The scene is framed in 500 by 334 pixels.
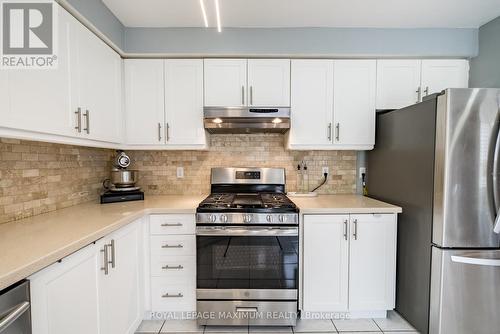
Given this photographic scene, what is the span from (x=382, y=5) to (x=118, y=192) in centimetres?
266

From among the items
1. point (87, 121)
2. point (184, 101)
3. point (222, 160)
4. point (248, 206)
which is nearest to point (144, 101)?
point (184, 101)

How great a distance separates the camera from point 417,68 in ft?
7.13

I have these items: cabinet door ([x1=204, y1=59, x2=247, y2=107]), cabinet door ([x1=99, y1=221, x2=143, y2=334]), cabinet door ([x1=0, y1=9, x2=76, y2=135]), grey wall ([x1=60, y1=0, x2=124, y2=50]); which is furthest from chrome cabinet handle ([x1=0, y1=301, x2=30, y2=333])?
cabinet door ([x1=204, y1=59, x2=247, y2=107])

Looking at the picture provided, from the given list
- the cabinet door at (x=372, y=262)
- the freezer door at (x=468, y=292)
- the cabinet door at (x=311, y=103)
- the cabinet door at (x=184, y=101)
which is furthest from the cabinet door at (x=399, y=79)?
the cabinet door at (x=184, y=101)

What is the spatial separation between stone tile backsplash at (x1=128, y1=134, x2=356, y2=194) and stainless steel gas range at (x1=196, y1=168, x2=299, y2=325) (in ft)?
2.42

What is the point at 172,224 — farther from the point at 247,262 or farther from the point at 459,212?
the point at 459,212

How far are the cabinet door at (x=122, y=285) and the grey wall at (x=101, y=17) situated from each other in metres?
1.48

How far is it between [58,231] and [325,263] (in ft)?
5.80

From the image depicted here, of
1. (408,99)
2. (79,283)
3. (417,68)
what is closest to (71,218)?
(79,283)

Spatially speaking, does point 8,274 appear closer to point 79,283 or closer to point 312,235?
point 79,283

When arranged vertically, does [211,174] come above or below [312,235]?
above

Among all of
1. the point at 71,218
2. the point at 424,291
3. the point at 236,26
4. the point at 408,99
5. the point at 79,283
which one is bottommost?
the point at 424,291

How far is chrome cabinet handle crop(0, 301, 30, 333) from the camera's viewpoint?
0.74 metres

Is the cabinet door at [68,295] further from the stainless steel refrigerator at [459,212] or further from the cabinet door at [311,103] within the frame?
the stainless steel refrigerator at [459,212]
